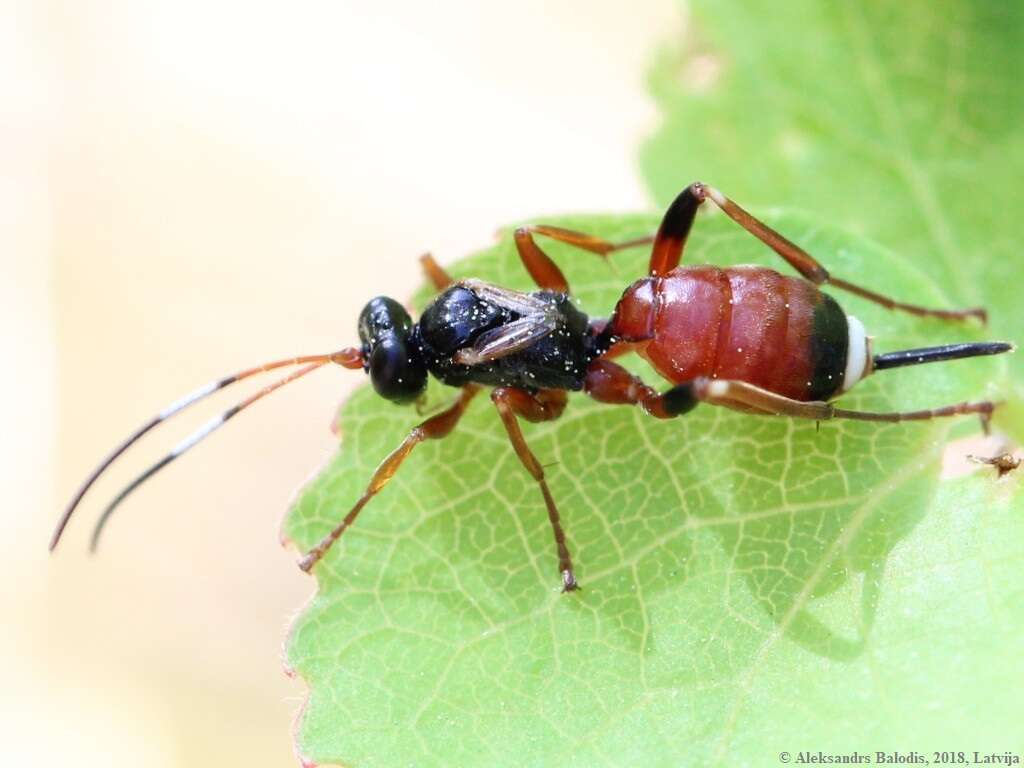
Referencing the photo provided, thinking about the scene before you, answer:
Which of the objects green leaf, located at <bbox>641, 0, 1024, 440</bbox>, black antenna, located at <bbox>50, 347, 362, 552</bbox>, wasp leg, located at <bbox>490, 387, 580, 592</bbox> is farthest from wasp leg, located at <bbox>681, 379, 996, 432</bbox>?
black antenna, located at <bbox>50, 347, 362, 552</bbox>

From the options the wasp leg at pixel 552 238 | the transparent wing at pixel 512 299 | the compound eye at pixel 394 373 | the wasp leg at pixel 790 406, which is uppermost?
the wasp leg at pixel 552 238

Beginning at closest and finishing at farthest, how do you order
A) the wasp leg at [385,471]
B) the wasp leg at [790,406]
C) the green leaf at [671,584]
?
1. the green leaf at [671,584]
2. the wasp leg at [790,406]
3. the wasp leg at [385,471]

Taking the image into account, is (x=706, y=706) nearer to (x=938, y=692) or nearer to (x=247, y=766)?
(x=938, y=692)

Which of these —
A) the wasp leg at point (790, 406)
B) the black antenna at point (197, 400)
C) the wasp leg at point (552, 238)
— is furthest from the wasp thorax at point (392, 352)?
the wasp leg at point (790, 406)

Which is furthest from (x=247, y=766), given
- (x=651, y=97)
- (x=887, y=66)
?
(x=887, y=66)

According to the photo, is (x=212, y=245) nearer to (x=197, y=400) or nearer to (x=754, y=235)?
(x=197, y=400)

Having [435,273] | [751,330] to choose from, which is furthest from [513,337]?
[751,330]

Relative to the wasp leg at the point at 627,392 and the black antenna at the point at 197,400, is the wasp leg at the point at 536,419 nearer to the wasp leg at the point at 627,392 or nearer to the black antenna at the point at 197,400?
the wasp leg at the point at 627,392
